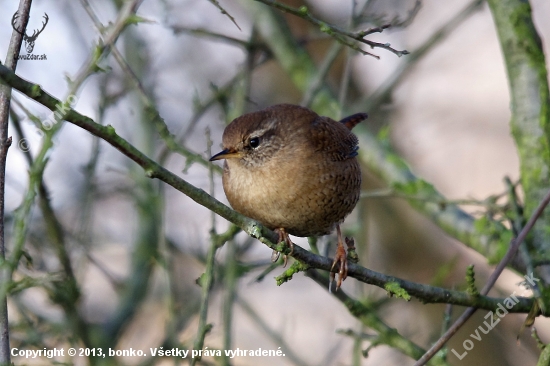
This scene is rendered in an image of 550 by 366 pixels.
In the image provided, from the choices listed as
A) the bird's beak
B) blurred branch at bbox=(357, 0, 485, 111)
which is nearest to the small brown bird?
the bird's beak

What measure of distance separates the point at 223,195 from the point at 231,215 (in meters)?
4.23

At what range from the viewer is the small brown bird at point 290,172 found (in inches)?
124

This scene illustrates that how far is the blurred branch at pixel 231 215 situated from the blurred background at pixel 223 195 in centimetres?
34

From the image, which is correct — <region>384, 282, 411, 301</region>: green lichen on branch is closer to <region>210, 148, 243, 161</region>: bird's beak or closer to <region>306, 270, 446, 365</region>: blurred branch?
<region>306, 270, 446, 365</region>: blurred branch

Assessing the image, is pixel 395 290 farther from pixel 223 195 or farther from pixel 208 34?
pixel 223 195

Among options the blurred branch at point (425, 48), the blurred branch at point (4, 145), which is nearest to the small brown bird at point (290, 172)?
the blurred branch at point (4, 145)

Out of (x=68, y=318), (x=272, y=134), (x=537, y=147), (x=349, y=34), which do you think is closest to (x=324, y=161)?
(x=272, y=134)

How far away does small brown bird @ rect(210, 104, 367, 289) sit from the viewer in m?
3.15

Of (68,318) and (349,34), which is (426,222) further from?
(349,34)

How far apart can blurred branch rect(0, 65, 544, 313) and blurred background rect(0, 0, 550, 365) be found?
338mm

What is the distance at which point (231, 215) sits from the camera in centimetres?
214

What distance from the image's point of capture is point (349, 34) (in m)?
2.33

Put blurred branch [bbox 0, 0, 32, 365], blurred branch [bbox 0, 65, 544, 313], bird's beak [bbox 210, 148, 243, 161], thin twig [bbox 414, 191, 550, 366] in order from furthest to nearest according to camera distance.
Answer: bird's beak [bbox 210, 148, 243, 161] → thin twig [bbox 414, 191, 550, 366] → blurred branch [bbox 0, 0, 32, 365] → blurred branch [bbox 0, 65, 544, 313]

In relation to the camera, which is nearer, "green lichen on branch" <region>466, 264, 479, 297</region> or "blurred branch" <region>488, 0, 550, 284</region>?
"green lichen on branch" <region>466, 264, 479, 297</region>
